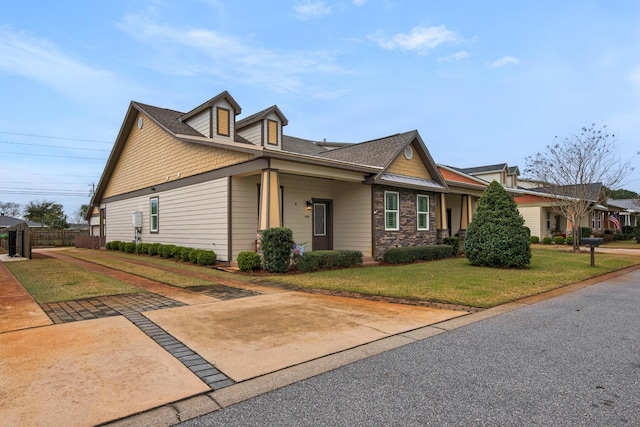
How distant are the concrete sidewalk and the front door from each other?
28.4 feet

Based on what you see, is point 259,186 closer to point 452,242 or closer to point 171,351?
point 171,351

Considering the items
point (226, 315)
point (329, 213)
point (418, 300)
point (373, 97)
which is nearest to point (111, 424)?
point (226, 315)

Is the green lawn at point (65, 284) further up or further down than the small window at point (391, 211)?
further down

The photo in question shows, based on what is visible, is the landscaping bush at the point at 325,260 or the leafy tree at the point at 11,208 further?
the leafy tree at the point at 11,208

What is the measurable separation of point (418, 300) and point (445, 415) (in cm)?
439

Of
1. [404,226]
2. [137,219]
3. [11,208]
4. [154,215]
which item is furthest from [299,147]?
[11,208]

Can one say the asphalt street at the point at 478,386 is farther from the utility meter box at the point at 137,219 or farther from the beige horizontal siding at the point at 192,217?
the utility meter box at the point at 137,219

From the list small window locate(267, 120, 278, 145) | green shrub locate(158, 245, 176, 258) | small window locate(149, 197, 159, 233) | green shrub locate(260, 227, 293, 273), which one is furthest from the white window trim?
green shrub locate(260, 227, 293, 273)

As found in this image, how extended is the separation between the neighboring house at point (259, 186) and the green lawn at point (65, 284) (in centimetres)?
411

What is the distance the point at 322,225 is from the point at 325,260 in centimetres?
407

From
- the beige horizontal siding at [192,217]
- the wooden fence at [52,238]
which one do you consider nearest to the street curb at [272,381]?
the beige horizontal siding at [192,217]

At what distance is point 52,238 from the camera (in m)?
28.9

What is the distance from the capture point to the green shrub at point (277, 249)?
418 inches

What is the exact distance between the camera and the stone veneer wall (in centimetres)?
1445
